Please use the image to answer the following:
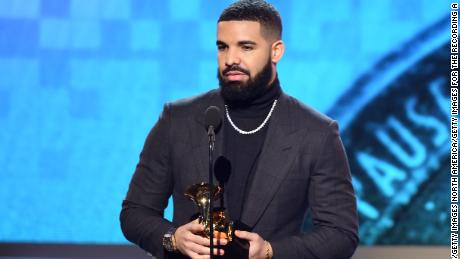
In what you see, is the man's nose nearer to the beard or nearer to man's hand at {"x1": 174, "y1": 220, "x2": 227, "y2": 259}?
the beard

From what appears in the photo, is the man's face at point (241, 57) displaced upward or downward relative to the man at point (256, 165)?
upward

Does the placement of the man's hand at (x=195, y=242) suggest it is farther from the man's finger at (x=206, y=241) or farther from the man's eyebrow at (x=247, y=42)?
the man's eyebrow at (x=247, y=42)

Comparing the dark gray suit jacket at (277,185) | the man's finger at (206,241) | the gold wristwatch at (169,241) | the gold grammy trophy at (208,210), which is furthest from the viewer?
the dark gray suit jacket at (277,185)

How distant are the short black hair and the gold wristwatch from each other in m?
0.64

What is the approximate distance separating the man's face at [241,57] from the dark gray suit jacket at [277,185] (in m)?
0.17

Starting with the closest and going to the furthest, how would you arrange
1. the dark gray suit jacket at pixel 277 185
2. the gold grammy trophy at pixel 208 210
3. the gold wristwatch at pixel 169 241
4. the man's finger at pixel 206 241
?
the gold grammy trophy at pixel 208 210 < the man's finger at pixel 206 241 < the gold wristwatch at pixel 169 241 < the dark gray suit jacket at pixel 277 185

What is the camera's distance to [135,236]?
2230 mm

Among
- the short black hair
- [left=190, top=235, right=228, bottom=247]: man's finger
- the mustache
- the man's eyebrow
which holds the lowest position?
[left=190, top=235, right=228, bottom=247]: man's finger

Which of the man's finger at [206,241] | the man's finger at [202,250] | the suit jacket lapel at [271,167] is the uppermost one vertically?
the suit jacket lapel at [271,167]

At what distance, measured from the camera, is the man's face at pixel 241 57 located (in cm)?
216

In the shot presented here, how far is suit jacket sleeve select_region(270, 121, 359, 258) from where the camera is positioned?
7.04 feet

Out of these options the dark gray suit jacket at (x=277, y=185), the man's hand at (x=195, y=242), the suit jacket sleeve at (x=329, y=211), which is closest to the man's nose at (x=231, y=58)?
the dark gray suit jacket at (x=277, y=185)

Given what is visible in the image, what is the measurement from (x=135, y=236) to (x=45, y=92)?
5.09 ft

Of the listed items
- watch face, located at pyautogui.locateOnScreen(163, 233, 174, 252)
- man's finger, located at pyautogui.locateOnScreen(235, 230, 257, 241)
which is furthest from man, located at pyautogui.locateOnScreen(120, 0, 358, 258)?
man's finger, located at pyautogui.locateOnScreen(235, 230, 257, 241)
